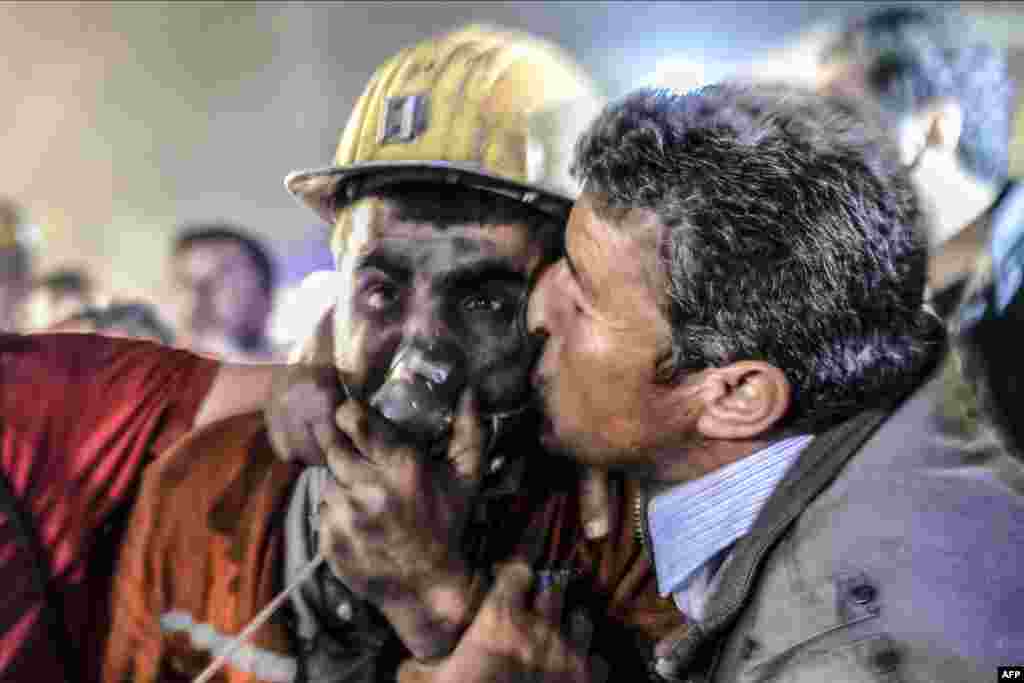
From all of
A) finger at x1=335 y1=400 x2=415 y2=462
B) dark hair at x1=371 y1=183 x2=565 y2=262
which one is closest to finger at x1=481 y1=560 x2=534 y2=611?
finger at x1=335 y1=400 x2=415 y2=462

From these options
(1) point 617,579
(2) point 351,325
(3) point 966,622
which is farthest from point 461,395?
(3) point 966,622

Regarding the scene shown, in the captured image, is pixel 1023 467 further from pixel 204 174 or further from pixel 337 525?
pixel 204 174

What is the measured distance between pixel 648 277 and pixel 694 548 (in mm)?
360

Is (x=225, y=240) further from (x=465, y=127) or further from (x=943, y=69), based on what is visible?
(x=943, y=69)

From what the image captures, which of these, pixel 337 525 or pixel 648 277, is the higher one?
pixel 648 277

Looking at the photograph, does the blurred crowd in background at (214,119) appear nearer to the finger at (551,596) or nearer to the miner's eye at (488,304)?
the miner's eye at (488,304)

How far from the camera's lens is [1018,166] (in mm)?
1642

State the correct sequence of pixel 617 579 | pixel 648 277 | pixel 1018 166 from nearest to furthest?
pixel 648 277
pixel 617 579
pixel 1018 166

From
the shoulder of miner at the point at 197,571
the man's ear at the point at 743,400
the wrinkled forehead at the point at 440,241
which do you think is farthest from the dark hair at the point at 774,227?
the shoulder of miner at the point at 197,571

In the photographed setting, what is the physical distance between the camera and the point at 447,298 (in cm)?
109

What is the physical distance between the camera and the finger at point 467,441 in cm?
110

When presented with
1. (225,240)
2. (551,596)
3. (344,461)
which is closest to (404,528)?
(344,461)

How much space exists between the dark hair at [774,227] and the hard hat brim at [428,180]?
70mm

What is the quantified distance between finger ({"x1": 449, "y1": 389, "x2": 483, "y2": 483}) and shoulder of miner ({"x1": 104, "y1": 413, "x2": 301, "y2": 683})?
0.22 meters
